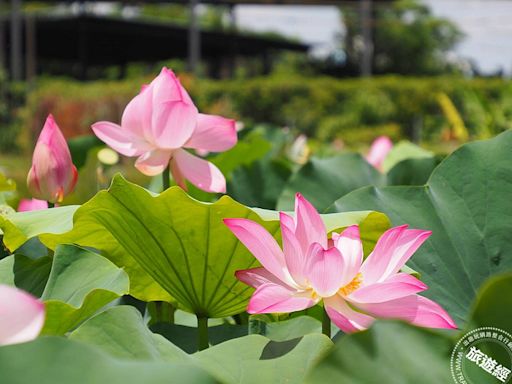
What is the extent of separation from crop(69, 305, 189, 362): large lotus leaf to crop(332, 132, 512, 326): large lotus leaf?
259 millimetres

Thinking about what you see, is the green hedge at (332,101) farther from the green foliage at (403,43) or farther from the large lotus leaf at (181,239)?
the green foliage at (403,43)

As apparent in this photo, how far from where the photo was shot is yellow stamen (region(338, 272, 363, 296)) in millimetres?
539

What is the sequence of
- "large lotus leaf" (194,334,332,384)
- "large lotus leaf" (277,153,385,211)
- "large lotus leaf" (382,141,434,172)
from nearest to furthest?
"large lotus leaf" (194,334,332,384) < "large lotus leaf" (277,153,385,211) < "large lotus leaf" (382,141,434,172)

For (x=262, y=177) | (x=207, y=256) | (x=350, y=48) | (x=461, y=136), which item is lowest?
(x=350, y=48)

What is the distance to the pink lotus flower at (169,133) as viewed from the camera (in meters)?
0.75

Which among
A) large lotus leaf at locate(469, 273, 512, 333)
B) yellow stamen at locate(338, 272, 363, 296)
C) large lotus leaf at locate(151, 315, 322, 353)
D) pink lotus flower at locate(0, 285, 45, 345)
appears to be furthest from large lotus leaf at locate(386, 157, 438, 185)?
pink lotus flower at locate(0, 285, 45, 345)

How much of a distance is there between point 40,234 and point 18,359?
32 centimetres

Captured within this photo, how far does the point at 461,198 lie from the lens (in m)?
0.73

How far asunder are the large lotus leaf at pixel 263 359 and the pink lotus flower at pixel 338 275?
0.02m

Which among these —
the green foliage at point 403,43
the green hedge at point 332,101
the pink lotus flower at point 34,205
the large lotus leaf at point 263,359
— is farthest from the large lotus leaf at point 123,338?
the green foliage at point 403,43

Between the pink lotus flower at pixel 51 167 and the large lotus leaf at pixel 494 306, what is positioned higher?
the large lotus leaf at pixel 494 306

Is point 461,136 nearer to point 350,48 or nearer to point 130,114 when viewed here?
point 130,114

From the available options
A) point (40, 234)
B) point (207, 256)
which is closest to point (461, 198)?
point (207, 256)

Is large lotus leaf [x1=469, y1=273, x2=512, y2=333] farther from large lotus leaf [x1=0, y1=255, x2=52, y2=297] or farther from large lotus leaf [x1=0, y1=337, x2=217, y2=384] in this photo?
large lotus leaf [x1=0, y1=255, x2=52, y2=297]
